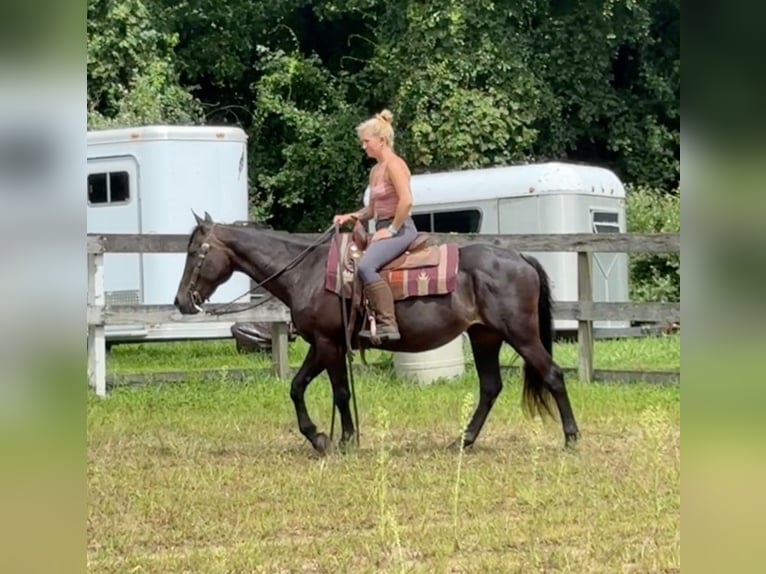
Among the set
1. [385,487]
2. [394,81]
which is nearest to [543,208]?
[394,81]

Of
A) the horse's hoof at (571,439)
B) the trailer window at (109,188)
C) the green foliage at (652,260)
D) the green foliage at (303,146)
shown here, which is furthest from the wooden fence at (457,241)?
the green foliage at (303,146)

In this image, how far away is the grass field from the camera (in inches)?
163

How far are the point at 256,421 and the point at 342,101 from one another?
46.4ft

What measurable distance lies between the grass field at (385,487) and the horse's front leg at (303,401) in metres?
0.10

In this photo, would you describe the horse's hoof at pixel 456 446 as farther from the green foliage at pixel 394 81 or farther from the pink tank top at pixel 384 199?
the green foliage at pixel 394 81

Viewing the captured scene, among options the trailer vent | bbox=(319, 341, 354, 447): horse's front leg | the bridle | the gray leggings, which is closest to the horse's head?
the bridle

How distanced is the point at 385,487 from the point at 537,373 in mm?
1888

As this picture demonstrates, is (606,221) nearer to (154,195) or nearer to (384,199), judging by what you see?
(154,195)

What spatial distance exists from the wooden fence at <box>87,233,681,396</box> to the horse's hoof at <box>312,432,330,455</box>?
2716mm

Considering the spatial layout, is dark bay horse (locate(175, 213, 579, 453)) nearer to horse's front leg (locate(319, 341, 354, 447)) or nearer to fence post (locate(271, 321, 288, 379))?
horse's front leg (locate(319, 341, 354, 447))

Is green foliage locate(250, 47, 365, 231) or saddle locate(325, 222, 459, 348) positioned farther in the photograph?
green foliage locate(250, 47, 365, 231)

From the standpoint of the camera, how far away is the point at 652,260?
16.4 metres

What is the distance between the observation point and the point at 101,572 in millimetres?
3904
